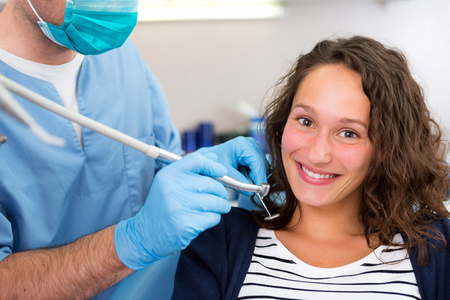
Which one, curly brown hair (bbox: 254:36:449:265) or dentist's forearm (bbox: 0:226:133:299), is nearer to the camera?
dentist's forearm (bbox: 0:226:133:299)

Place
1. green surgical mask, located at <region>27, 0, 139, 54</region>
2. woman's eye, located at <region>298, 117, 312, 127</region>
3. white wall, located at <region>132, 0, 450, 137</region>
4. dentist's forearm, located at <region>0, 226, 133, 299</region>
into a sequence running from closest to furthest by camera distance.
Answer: dentist's forearm, located at <region>0, 226, 133, 299</region> → green surgical mask, located at <region>27, 0, 139, 54</region> → woman's eye, located at <region>298, 117, 312, 127</region> → white wall, located at <region>132, 0, 450, 137</region>

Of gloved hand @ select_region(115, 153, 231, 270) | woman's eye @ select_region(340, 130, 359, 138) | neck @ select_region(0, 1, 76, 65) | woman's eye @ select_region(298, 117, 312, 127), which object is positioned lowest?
gloved hand @ select_region(115, 153, 231, 270)

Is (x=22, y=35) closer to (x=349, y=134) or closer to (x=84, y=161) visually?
(x=84, y=161)

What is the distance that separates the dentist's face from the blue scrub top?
56cm

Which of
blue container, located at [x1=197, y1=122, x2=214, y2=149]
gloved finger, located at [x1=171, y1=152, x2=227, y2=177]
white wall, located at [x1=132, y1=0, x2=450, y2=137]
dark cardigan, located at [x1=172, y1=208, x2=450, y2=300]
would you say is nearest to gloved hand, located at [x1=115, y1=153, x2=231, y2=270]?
gloved finger, located at [x1=171, y1=152, x2=227, y2=177]

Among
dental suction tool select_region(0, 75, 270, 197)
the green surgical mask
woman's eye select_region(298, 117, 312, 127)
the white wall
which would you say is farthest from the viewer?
the white wall

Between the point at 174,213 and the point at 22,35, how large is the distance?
0.63 meters

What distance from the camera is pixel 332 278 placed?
121 centimetres

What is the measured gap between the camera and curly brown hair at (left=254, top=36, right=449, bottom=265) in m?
1.23

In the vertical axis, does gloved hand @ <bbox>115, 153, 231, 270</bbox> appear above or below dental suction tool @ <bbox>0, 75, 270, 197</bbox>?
below

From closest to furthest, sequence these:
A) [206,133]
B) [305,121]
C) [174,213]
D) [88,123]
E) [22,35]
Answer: [88,123] → [174,213] → [22,35] → [305,121] → [206,133]

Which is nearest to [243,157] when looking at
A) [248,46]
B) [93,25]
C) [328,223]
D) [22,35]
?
[328,223]

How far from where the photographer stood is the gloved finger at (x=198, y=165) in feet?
3.50

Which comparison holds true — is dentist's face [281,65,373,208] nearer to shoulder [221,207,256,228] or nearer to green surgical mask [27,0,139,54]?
shoulder [221,207,256,228]
